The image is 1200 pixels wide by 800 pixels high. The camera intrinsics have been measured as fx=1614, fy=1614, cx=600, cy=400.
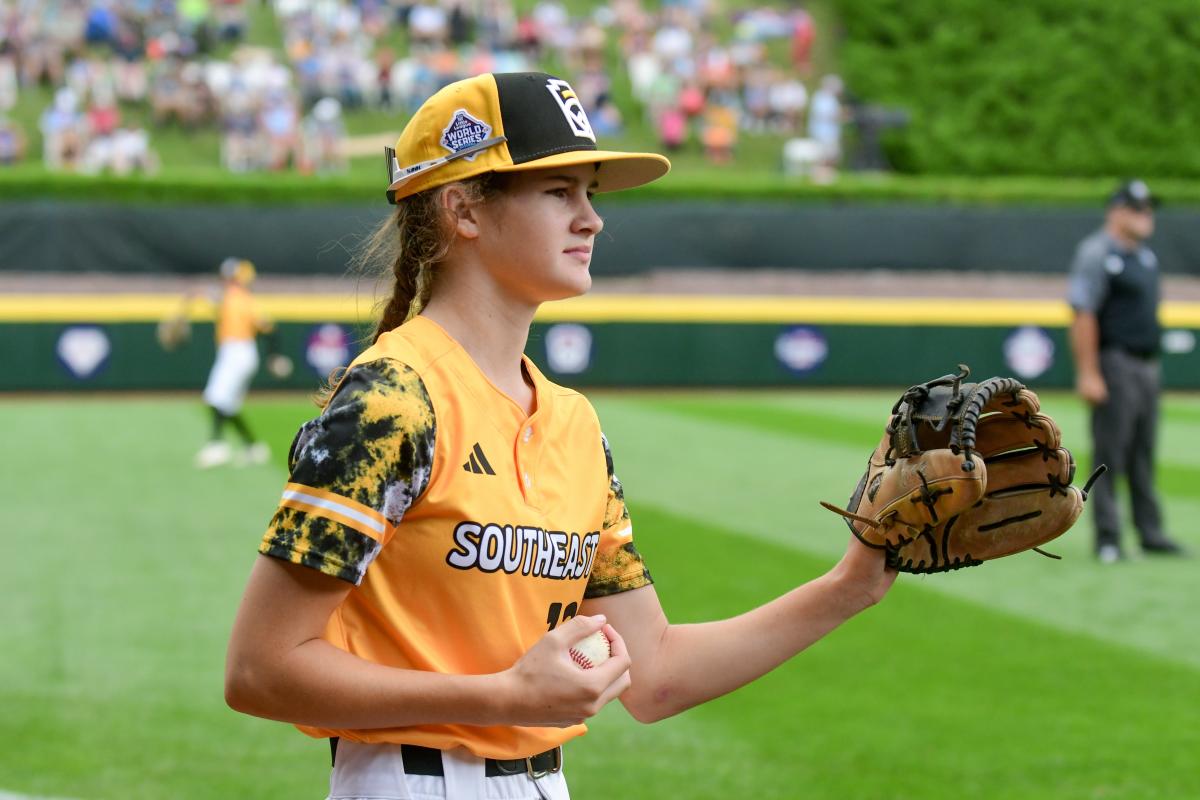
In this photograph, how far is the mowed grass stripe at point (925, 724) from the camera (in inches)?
237

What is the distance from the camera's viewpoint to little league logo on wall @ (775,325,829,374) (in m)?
23.2

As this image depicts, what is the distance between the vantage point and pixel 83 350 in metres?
21.8

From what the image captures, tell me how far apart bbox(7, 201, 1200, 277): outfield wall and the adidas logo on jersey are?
2068cm

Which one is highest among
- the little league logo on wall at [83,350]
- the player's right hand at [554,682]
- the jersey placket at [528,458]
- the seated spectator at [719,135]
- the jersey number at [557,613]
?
the jersey placket at [528,458]

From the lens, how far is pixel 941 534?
9.17 ft

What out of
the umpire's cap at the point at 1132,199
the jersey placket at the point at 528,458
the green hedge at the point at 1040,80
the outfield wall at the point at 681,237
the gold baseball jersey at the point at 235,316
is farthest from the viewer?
the green hedge at the point at 1040,80

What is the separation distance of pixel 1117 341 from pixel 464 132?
28.3ft

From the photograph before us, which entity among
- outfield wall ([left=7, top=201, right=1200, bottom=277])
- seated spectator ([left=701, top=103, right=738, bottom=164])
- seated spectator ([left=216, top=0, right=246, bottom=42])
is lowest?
outfield wall ([left=7, top=201, right=1200, bottom=277])

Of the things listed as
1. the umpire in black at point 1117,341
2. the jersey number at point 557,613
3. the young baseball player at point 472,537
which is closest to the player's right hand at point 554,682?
the young baseball player at point 472,537

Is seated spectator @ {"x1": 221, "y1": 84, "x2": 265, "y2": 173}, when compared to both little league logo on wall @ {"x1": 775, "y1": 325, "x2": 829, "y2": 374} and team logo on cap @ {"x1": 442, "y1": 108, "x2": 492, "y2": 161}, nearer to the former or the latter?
little league logo on wall @ {"x1": 775, "y1": 325, "x2": 829, "y2": 374}

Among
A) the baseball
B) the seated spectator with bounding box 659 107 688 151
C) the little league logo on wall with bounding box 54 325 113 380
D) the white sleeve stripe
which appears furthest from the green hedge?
the white sleeve stripe

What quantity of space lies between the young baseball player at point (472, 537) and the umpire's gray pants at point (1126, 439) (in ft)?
26.3

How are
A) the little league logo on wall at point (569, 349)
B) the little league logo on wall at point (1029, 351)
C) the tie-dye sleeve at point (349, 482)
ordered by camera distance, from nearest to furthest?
the tie-dye sleeve at point (349, 482), the little league logo on wall at point (569, 349), the little league logo on wall at point (1029, 351)

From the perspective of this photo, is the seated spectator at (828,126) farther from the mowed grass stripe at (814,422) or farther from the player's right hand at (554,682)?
the player's right hand at (554,682)
